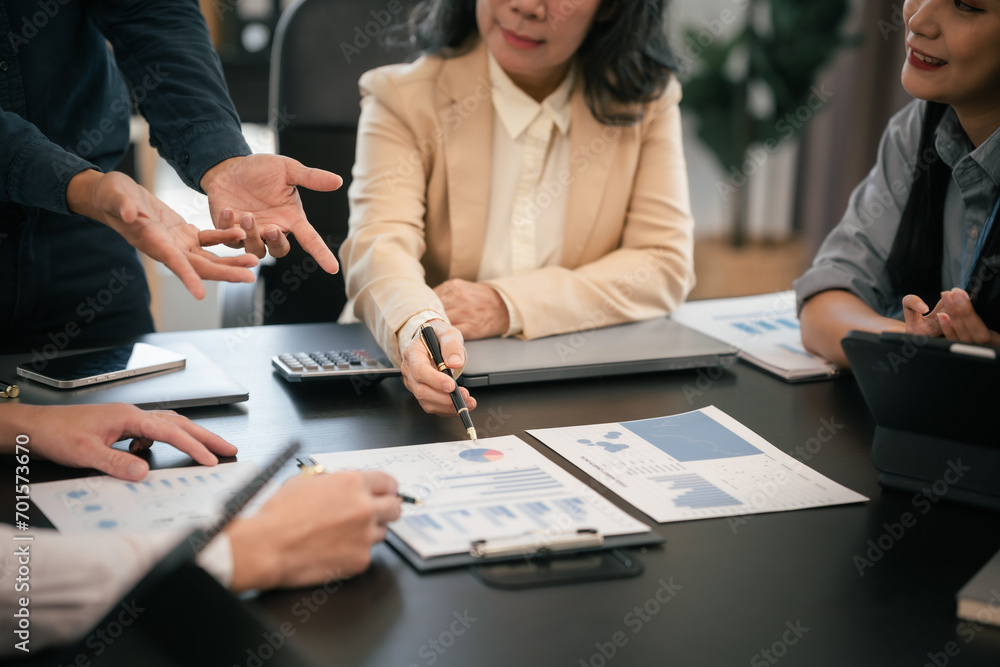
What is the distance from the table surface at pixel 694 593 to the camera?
2.17 ft

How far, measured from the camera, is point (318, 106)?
75.3 inches

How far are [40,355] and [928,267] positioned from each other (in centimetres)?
131

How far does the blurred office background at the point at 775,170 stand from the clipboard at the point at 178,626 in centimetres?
259

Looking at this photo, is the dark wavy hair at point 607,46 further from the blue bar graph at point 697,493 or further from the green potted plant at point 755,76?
the green potted plant at point 755,76

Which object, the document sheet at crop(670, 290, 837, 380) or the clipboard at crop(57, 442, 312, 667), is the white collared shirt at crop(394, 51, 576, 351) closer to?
the document sheet at crop(670, 290, 837, 380)

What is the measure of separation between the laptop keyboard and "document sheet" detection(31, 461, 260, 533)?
0.27 meters

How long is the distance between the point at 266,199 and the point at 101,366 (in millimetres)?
309

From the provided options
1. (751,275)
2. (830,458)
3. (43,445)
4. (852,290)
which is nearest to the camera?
(43,445)

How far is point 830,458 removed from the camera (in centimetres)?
104

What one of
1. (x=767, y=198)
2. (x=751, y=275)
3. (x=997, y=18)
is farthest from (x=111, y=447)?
(x=767, y=198)

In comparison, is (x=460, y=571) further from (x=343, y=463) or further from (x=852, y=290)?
(x=852, y=290)

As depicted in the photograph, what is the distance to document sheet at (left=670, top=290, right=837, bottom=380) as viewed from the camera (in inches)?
52.1

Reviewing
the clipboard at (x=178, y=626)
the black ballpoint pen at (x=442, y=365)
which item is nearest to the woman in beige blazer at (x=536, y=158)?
the black ballpoint pen at (x=442, y=365)

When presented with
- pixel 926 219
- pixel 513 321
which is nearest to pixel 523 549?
pixel 513 321
